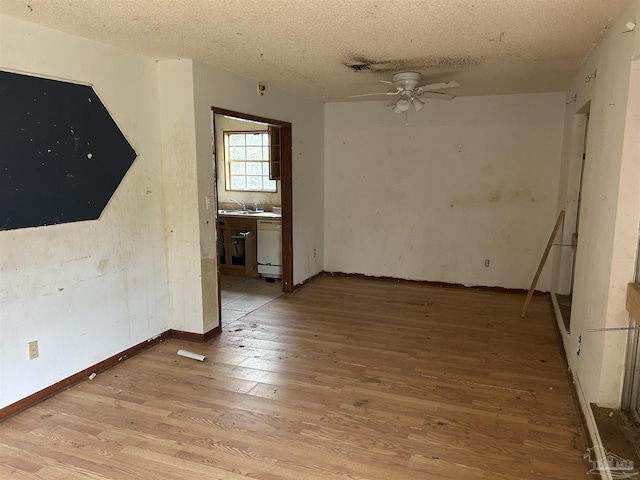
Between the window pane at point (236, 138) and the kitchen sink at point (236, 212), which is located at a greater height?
the window pane at point (236, 138)

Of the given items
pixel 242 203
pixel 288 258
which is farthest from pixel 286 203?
pixel 242 203

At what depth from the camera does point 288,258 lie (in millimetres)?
5469

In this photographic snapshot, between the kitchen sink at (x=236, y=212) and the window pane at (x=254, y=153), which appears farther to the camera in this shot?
the window pane at (x=254, y=153)

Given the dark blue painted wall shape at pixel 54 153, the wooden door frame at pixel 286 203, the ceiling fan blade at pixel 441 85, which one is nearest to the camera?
the dark blue painted wall shape at pixel 54 153

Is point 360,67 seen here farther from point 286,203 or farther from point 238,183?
point 238,183

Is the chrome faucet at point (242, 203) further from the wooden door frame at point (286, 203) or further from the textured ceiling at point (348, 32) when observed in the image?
the textured ceiling at point (348, 32)

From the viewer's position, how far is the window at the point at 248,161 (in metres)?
6.70

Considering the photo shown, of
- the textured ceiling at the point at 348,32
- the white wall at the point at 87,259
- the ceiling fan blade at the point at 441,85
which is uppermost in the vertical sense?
the textured ceiling at the point at 348,32

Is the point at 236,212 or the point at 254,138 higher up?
the point at 254,138

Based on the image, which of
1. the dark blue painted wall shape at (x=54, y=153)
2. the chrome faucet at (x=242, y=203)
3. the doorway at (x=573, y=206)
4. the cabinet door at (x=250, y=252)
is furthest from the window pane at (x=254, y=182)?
the doorway at (x=573, y=206)

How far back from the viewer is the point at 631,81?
2238 mm

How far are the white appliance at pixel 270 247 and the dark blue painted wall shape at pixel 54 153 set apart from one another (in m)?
2.59

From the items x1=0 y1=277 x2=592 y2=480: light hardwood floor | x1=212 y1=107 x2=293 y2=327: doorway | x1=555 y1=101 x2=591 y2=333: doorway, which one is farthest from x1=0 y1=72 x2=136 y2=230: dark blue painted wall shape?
x1=555 y1=101 x2=591 y2=333: doorway

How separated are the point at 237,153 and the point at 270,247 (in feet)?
5.87
